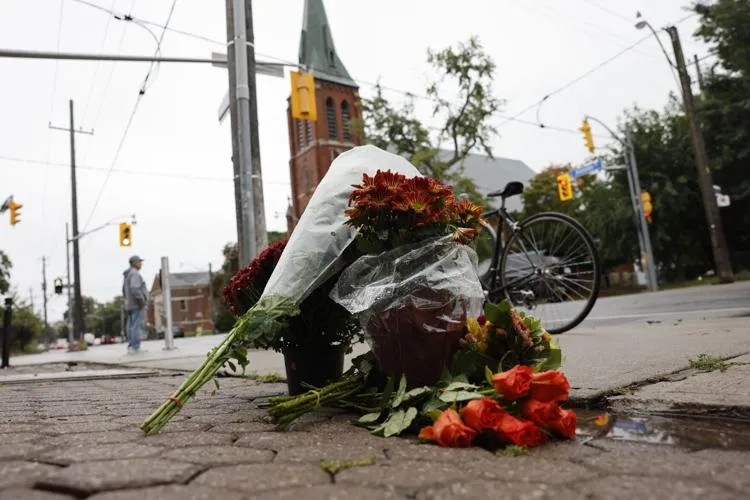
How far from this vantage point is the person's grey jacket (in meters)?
11.3

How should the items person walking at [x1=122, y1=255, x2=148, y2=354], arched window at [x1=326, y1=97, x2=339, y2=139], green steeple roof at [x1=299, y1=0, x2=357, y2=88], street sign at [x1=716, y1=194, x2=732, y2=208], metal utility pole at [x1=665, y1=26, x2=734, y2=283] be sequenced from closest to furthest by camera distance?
person walking at [x1=122, y1=255, x2=148, y2=354] → metal utility pole at [x1=665, y1=26, x2=734, y2=283] → street sign at [x1=716, y1=194, x2=732, y2=208] → green steeple roof at [x1=299, y1=0, x2=357, y2=88] → arched window at [x1=326, y1=97, x2=339, y2=139]

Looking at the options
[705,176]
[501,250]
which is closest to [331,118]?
[705,176]

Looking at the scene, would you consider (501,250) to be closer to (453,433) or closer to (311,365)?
(311,365)

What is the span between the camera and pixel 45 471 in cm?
136

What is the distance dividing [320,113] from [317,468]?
43021mm

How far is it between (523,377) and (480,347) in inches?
15.5

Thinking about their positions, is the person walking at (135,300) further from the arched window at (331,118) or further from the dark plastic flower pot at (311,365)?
the arched window at (331,118)

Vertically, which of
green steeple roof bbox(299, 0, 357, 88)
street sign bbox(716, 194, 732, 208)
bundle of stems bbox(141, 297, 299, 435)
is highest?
green steeple roof bbox(299, 0, 357, 88)

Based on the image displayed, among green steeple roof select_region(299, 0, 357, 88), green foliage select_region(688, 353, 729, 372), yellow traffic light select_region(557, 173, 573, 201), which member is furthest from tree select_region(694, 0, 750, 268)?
green steeple roof select_region(299, 0, 357, 88)

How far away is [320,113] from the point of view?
140ft

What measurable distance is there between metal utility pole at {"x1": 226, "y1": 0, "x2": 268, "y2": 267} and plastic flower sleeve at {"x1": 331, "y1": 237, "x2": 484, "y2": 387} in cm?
546

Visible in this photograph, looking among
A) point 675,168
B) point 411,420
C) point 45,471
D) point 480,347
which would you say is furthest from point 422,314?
point 675,168

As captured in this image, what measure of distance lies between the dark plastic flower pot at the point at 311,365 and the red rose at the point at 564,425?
1.23 m

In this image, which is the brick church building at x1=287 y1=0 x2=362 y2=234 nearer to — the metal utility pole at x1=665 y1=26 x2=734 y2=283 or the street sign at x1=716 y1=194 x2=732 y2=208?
the metal utility pole at x1=665 y1=26 x2=734 y2=283
